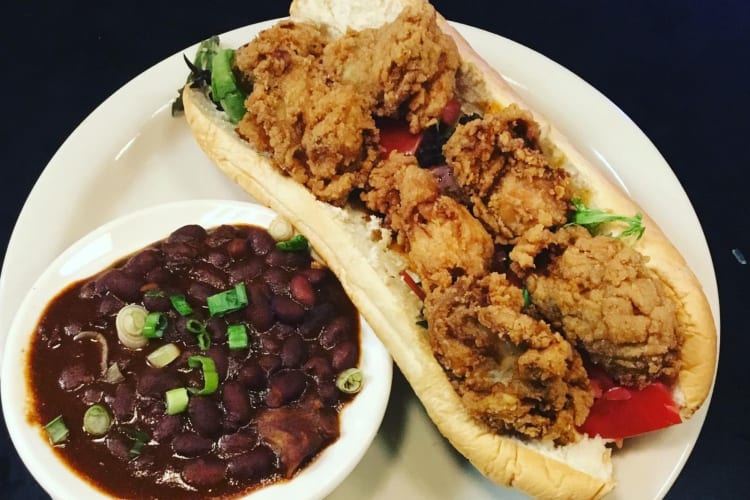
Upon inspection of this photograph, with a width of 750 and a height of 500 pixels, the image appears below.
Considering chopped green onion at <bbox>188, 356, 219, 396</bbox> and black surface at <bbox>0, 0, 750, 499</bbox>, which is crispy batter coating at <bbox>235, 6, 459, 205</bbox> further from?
black surface at <bbox>0, 0, 750, 499</bbox>

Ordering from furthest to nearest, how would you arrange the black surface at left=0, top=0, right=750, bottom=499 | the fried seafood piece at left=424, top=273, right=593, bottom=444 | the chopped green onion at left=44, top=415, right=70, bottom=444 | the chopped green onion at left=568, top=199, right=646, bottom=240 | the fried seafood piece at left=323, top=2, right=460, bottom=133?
the black surface at left=0, top=0, right=750, bottom=499
the fried seafood piece at left=323, top=2, right=460, bottom=133
the chopped green onion at left=568, top=199, right=646, bottom=240
the chopped green onion at left=44, top=415, right=70, bottom=444
the fried seafood piece at left=424, top=273, right=593, bottom=444

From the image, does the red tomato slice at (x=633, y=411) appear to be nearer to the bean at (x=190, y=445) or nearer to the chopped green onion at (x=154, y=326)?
the bean at (x=190, y=445)

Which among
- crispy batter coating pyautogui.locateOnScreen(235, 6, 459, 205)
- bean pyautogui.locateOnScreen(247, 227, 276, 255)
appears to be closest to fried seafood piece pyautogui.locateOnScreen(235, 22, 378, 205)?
crispy batter coating pyautogui.locateOnScreen(235, 6, 459, 205)

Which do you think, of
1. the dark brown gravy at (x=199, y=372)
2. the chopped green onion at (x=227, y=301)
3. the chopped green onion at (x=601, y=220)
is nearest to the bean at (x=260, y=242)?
the dark brown gravy at (x=199, y=372)

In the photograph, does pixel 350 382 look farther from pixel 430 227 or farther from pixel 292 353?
pixel 430 227

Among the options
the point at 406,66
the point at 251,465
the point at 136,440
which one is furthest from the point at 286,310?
the point at 406,66

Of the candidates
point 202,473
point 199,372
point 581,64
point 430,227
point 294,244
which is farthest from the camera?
point 581,64
